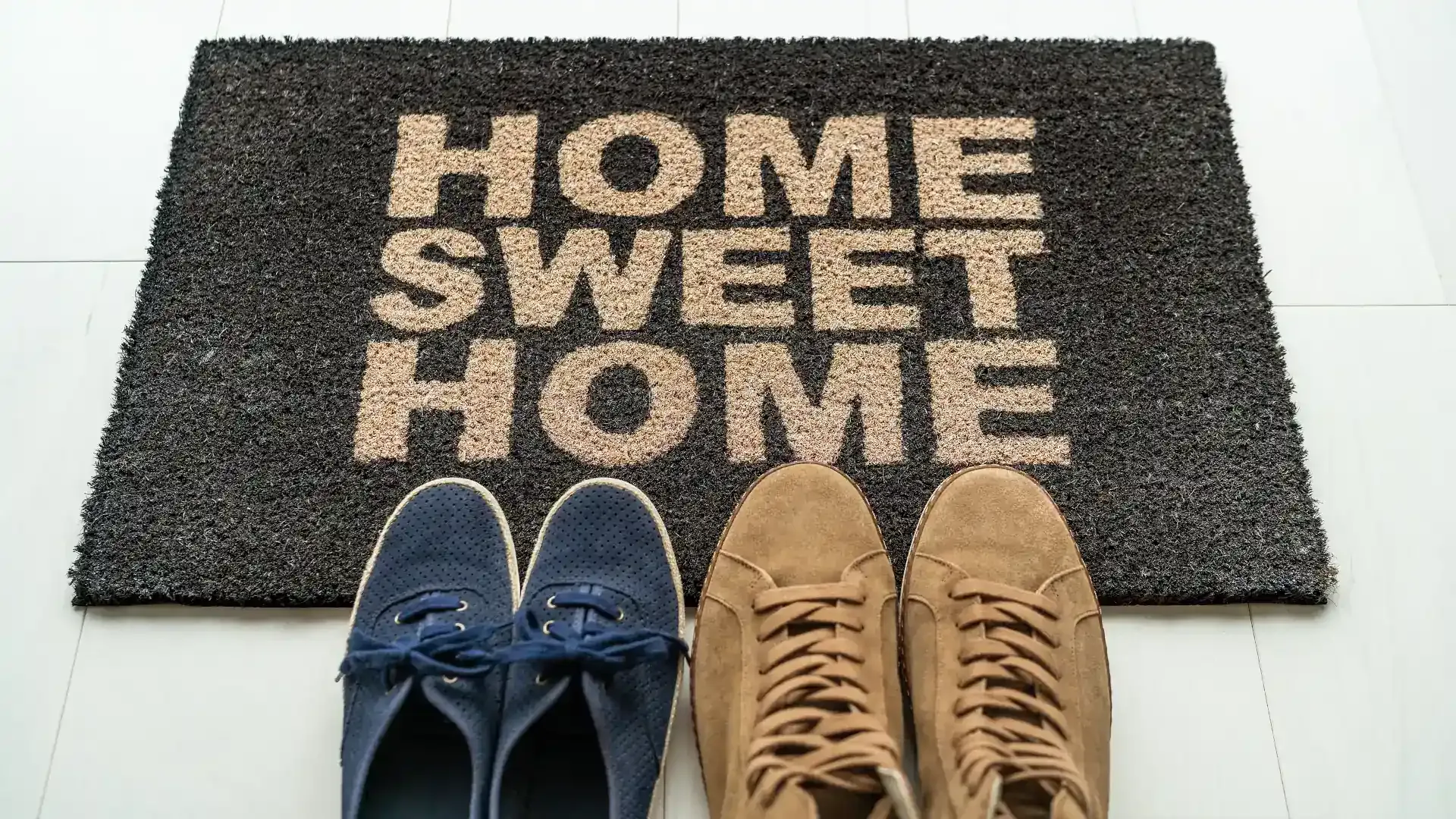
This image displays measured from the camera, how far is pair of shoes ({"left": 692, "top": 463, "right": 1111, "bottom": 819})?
80cm

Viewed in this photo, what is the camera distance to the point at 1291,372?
1.02 m

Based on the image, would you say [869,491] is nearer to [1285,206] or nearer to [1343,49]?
[1285,206]

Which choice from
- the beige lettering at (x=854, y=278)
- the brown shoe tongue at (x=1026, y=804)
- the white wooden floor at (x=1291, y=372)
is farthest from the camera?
the beige lettering at (x=854, y=278)

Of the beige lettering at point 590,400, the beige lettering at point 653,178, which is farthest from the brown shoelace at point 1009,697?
the beige lettering at point 653,178

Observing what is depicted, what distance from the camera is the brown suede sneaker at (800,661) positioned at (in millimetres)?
797

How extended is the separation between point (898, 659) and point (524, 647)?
357 mm

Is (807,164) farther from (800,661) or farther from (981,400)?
(800,661)

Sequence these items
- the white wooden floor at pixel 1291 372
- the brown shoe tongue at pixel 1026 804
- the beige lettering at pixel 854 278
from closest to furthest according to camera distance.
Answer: the brown shoe tongue at pixel 1026 804, the white wooden floor at pixel 1291 372, the beige lettering at pixel 854 278

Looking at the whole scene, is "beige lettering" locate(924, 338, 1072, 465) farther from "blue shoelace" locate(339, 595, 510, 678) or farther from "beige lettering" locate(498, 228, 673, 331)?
"blue shoelace" locate(339, 595, 510, 678)

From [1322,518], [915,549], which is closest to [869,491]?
[915,549]

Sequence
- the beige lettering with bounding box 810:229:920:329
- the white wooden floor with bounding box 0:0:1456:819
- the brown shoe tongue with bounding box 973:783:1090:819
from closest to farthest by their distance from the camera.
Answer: the brown shoe tongue with bounding box 973:783:1090:819 → the white wooden floor with bounding box 0:0:1456:819 → the beige lettering with bounding box 810:229:920:329

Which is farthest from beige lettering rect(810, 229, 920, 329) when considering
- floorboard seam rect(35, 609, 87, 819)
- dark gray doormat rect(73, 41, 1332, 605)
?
floorboard seam rect(35, 609, 87, 819)

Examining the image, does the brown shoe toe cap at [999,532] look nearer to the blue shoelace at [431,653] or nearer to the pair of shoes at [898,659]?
the pair of shoes at [898,659]

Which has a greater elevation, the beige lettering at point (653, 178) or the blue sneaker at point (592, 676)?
the beige lettering at point (653, 178)
